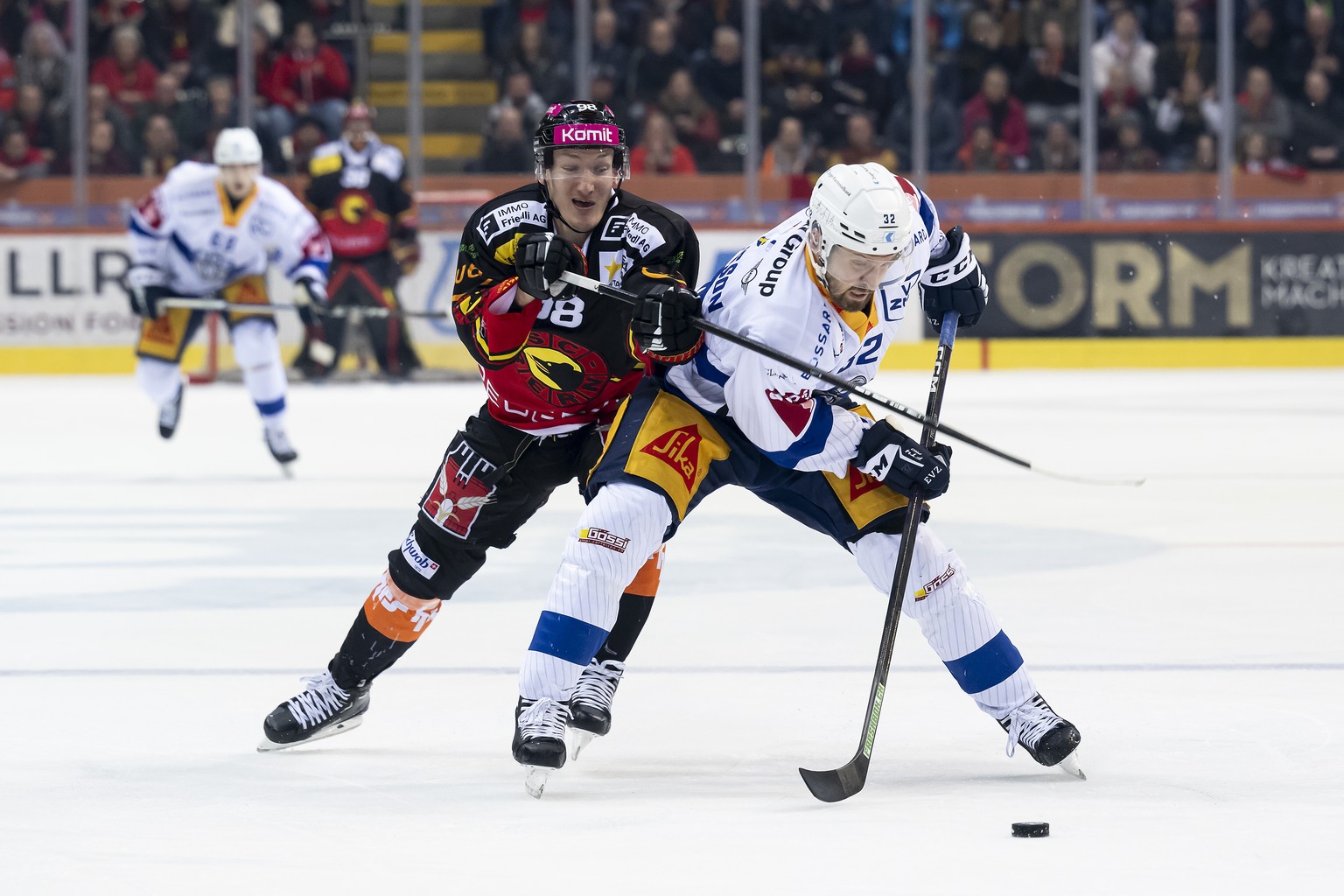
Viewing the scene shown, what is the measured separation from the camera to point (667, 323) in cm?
306

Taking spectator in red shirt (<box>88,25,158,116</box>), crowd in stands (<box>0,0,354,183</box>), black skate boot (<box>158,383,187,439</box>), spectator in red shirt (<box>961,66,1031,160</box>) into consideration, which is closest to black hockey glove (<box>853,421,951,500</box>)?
black skate boot (<box>158,383,187,439</box>)

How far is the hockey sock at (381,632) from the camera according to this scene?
3410mm

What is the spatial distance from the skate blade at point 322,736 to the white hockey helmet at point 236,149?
4571 mm

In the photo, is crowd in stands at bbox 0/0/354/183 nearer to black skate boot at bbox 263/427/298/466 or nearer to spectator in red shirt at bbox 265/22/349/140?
spectator in red shirt at bbox 265/22/349/140

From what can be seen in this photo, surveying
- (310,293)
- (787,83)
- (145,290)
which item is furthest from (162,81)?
(310,293)

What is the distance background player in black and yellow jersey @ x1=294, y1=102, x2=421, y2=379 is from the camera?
37.1ft

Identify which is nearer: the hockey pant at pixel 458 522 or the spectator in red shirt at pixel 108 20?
the hockey pant at pixel 458 522

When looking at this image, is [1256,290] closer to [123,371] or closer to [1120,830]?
[123,371]

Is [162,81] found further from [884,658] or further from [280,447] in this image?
[884,658]

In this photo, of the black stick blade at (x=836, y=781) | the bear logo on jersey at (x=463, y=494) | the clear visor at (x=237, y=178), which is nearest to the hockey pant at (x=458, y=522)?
the bear logo on jersey at (x=463, y=494)

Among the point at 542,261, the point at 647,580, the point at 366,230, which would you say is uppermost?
the point at 542,261

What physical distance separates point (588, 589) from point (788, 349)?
47cm

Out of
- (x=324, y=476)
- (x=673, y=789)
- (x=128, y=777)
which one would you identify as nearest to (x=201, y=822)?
A: (x=128, y=777)

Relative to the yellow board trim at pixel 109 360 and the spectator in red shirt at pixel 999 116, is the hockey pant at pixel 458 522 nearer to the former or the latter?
the yellow board trim at pixel 109 360
